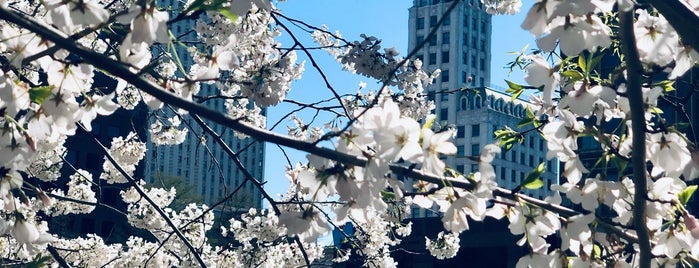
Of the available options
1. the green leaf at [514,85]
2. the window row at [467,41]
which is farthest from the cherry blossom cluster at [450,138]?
the window row at [467,41]

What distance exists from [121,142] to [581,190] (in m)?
6.50

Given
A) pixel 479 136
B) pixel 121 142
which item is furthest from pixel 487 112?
pixel 121 142

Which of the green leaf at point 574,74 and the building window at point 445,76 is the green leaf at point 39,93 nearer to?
the green leaf at point 574,74

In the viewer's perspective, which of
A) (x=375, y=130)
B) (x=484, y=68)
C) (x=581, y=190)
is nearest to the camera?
(x=375, y=130)

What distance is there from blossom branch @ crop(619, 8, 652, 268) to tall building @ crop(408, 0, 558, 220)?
74798 millimetres

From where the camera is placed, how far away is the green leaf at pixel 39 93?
238 cm

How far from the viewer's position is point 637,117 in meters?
2.42

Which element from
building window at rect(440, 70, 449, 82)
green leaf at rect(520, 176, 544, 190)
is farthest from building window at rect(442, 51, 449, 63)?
green leaf at rect(520, 176, 544, 190)

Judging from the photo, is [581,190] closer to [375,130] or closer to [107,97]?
[375,130]

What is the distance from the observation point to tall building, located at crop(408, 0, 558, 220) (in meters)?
79.6

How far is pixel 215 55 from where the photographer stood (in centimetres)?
243

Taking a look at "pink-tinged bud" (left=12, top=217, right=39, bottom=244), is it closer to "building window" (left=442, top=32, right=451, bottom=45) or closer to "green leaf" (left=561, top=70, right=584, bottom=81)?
"green leaf" (left=561, top=70, right=584, bottom=81)

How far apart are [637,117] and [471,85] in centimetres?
7637

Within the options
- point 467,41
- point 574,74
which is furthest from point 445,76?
point 574,74
